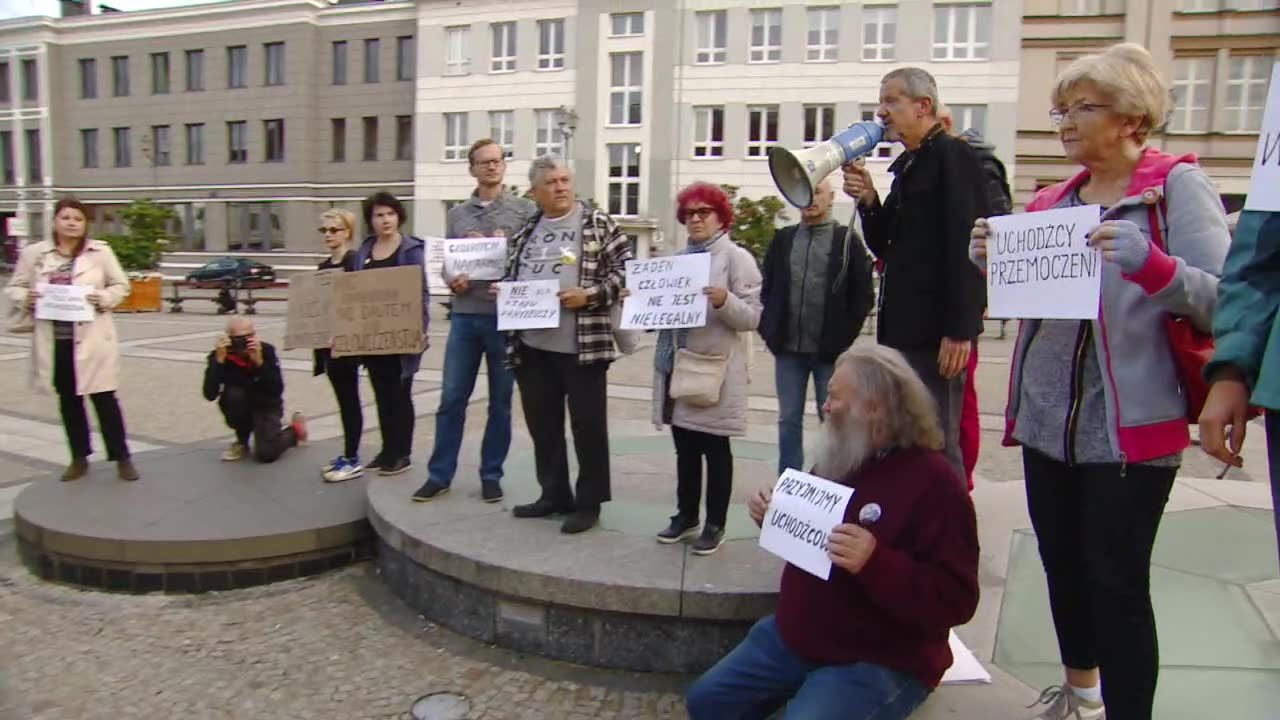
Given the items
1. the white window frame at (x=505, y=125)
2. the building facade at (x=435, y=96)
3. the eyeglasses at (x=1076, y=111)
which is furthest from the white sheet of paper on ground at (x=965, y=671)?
the white window frame at (x=505, y=125)

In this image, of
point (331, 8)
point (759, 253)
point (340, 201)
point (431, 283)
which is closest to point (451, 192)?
point (340, 201)

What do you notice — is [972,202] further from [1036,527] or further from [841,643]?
[841,643]

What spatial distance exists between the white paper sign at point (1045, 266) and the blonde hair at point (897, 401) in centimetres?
34

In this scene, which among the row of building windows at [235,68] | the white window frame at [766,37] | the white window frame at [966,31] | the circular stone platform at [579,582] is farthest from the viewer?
the row of building windows at [235,68]

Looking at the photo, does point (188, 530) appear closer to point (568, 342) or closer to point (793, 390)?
point (568, 342)

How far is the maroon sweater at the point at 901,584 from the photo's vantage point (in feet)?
7.45

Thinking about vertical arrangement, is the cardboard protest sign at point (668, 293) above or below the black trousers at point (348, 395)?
above

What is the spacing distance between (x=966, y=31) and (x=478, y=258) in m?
35.5

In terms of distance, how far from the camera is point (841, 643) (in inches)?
94.9

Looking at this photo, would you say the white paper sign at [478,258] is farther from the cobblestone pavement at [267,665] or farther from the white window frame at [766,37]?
the white window frame at [766,37]

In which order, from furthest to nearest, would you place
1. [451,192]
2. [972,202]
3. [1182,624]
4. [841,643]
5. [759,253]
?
[451,192]
[759,253]
[1182,624]
[972,202]
[841,643]

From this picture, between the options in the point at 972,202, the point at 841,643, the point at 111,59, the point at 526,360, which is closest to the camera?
the point at 841,643

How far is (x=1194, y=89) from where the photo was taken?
103ft

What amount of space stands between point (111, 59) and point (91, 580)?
171 feet
